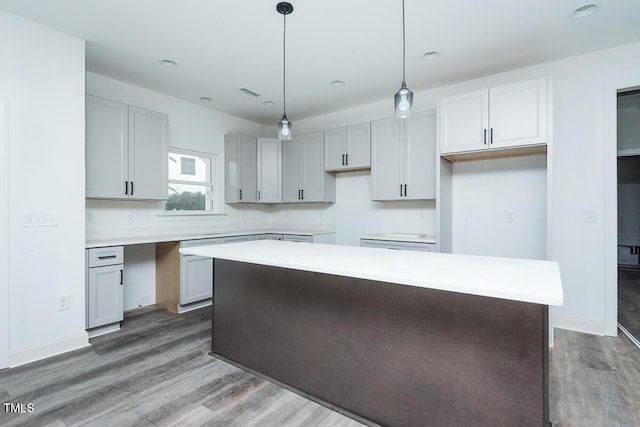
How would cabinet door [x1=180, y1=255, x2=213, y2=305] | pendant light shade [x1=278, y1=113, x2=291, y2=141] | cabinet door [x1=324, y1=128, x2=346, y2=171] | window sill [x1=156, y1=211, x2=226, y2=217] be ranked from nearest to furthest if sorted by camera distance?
1. pendant light shade [x1=278, y1=113, x2=291, y2=141]
2. cabinet door [x1=180, y1=255, x2=213, y2=305]
3. window sill [x1=156, y1=211, x2=226, y2=217]
4. cabinet door [x1=324, y1=128, x2=346, y2=171]

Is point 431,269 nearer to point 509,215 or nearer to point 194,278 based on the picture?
point 509,215

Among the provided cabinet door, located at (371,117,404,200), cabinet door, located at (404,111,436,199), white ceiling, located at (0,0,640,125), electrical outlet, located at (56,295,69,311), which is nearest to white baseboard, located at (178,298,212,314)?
electrical outlet, located at (56,295,69,311)

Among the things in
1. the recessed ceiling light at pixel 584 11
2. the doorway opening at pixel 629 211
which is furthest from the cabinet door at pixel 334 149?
the doorway opening at pixel 629 211

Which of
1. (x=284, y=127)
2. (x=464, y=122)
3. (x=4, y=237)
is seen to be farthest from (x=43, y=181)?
(x=464, y=122)

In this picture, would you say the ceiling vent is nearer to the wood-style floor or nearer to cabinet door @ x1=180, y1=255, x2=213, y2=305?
cabinet door @ x1=180, y1=255, x2=213, y2=305

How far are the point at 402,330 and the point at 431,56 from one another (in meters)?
2.66

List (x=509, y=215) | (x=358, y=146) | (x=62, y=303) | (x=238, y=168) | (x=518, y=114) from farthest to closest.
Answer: (x=238, y=168) < (x=358, y=146) < (x=509, y=215) < (x=518, y=114) < (x=62, y=303)

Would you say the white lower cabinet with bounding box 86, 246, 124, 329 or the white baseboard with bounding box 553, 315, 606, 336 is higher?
the white lower cabinet with bounding box 86, 246, 124, 329

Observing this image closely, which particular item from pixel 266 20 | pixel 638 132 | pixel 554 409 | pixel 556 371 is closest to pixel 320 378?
pixel 554 409

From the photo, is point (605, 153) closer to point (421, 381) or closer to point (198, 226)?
point (421, 381)

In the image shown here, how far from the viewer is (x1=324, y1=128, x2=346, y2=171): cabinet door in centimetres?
452

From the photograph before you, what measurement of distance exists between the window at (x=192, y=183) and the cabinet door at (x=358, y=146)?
1.99 metres

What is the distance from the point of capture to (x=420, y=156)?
383 cm

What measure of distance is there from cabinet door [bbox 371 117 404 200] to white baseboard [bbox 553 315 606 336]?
6.76 ft
